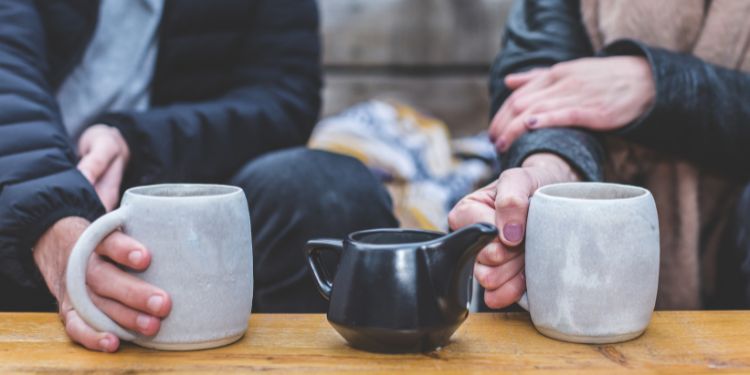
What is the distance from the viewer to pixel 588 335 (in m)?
0.67

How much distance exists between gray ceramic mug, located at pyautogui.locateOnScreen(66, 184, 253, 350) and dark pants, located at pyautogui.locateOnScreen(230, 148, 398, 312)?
0.43m

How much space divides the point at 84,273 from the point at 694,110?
2.41 ft

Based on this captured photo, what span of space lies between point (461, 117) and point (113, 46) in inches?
53.6

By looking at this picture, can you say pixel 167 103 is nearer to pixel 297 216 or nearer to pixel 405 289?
pixel 297 216

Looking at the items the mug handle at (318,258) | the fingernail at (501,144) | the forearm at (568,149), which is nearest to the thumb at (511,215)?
the mug handle at (318,258)

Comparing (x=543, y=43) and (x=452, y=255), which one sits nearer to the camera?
(x=452, y=255)

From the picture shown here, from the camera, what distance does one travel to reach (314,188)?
43.9 inches

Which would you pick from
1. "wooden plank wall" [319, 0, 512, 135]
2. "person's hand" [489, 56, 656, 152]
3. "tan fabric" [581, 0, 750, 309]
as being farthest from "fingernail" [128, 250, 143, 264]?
"wooden plank wall" [319, 0, 512, 135]

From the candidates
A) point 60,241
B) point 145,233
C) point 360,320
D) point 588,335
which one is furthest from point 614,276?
point 60,241

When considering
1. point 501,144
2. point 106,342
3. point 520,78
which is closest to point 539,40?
point 520,78

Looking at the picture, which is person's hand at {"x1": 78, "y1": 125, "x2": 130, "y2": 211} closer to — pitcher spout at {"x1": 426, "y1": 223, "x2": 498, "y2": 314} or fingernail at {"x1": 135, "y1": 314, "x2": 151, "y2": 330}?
fingernail at {"x1": 135, "y1": 314, "x2": 151, "y2": 330}

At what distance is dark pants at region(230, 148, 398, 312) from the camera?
3.63ft

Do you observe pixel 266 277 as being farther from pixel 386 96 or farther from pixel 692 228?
pixel 386 96

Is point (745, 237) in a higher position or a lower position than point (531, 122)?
Result: lower
